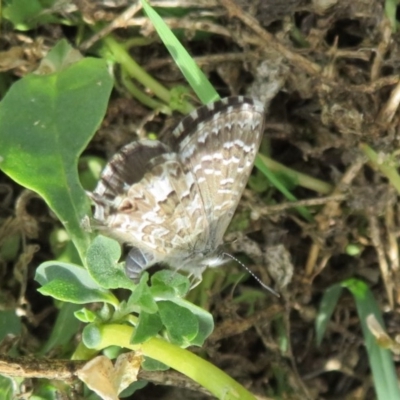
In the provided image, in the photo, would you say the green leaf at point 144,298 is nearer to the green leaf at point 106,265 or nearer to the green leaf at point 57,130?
the green leaf at point 106,265

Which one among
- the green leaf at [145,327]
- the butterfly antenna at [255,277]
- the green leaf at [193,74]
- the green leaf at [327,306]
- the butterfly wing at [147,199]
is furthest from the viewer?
the green leaf at [327,306]

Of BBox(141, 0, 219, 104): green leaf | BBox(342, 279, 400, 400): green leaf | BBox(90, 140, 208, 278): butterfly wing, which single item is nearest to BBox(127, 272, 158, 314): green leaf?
BBox(90, 140, 208, 278): butterfly wing

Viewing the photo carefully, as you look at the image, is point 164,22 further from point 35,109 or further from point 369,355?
point 369,355

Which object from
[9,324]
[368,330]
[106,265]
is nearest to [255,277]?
[368,330]

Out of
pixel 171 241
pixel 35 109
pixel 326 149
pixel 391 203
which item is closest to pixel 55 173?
pixel 35 109

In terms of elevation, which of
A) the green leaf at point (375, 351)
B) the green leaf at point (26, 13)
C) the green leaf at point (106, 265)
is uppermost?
the green leaf at point (26, 13)

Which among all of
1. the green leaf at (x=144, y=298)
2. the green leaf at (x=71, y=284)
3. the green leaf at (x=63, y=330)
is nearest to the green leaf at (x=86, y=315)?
the green leaf at (x=71, y=284)
